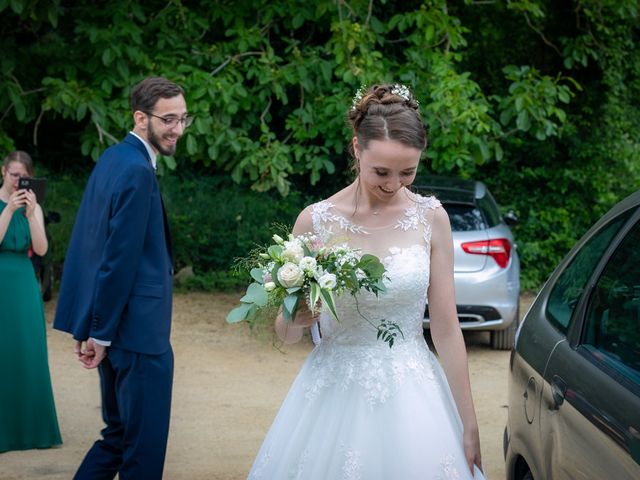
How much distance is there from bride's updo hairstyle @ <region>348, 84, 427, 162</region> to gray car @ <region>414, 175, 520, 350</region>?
17.9 ft

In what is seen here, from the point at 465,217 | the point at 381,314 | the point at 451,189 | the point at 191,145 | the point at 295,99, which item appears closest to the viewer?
the point at 381,314

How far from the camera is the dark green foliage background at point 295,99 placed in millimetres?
10734

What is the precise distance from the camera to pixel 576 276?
13.1 feet

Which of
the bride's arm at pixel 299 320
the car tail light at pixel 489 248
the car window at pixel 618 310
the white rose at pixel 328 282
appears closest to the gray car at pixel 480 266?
the car tail light at pixel 489 248

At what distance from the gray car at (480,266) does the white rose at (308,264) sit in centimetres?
580

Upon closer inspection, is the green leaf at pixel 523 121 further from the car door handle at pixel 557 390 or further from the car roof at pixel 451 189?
the car door handle at pixel 557 390

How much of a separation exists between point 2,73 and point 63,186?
217 centimetres

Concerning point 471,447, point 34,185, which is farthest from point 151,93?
point 471,447

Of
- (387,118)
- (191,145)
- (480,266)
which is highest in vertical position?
(387,118)

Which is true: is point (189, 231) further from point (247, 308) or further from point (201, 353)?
point (247, 308)

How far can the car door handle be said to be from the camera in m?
3.45

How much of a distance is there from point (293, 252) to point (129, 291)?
151 centimetres

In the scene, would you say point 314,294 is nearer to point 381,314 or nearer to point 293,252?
point 293,252

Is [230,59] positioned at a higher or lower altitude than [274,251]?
lower
